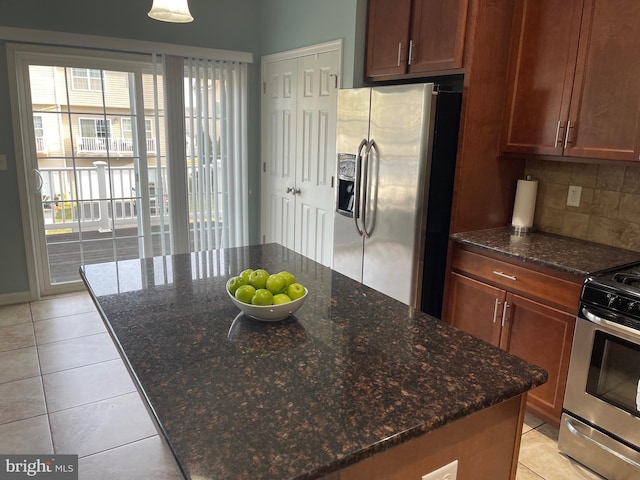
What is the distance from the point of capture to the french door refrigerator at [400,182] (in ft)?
8.57

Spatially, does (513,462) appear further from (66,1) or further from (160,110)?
(66,1)

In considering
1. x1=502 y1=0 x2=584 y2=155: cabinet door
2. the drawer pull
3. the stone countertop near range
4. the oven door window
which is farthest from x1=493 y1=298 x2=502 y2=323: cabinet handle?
x1=502 y1=0 x2=584 y2=155: cabinet door

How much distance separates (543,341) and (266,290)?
5.23 feet

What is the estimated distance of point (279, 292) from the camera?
1477 millimetres

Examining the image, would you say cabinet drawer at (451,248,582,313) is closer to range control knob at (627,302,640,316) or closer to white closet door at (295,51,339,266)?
range control knob at (627,302,640,316)

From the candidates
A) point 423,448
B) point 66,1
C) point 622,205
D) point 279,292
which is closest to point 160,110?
point 66,1

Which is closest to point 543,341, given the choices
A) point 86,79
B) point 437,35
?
point 437,35

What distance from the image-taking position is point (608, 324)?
1997mm

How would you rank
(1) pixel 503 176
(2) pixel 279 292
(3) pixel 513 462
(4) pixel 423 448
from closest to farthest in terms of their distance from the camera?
1. (4) pixel 423 448
2. (3) pixel 513 462
3. (2) pixel 279 292
4. (1) pixel 503 176

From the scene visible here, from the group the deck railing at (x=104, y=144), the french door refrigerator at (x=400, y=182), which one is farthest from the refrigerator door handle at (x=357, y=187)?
the deck railing at (x=104, y=144)

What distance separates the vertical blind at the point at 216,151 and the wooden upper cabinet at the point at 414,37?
5.32ft

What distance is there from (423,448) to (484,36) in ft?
7.46

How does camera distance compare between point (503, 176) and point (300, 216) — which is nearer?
point (503, 176)

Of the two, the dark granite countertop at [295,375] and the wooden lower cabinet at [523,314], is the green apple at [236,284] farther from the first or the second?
the wooden lower cabinet at [523,314]
